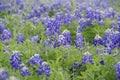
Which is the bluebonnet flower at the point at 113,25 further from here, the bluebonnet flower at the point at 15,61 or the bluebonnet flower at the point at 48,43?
the bluebonnet flower at the point at 15,61

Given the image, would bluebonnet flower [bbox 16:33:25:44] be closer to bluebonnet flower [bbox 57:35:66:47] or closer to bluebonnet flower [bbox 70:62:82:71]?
bluebonnet flower [bbox 57:35:66:47]

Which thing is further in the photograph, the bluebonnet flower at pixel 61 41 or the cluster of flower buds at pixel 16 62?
the bluebonnet flower at pixel 61 41

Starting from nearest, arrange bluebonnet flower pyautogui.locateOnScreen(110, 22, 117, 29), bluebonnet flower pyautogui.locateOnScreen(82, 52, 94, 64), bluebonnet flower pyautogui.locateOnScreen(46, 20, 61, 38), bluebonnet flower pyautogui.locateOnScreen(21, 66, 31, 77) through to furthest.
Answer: bluebonnet flower pyautogui.locateOnScreen(21, 66, 31, 77) → bluebonnet flower pyautogui.locateOnScreen(82, 52, 94, 64) → bluebonnet flower pyautogui.locateOnScreen(46, 20, 61, 38) → bluebonnet flower pyautogui.locateOnScreen(110, 22, 117, 29)

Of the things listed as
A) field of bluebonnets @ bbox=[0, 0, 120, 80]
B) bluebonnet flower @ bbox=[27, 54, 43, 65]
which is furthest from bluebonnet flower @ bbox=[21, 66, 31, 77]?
bluebonnet flower @ bbox=[27, 54, 43, 65]

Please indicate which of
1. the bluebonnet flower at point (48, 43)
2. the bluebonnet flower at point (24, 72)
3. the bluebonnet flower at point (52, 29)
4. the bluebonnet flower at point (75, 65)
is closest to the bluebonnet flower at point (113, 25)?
the bluebonnet flower at point (52, 29)

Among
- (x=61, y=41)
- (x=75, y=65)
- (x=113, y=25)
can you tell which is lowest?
(x=113, y=25)

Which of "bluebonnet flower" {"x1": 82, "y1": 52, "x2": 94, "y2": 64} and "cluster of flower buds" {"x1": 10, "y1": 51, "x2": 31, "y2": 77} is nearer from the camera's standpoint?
"cluster of flower buds" {"x1": 10, "y1": 51, "x2": 31, "y2": 77}

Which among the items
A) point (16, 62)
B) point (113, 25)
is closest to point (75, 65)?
point (16, 62)

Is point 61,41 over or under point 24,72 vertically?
under

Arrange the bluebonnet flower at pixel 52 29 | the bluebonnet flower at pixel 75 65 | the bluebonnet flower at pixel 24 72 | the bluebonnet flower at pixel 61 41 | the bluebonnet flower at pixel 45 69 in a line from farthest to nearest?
the bluebonnet flower at pixel 52 29 → the bluebonnet flower at pixel 61 41 → the bluebonnet flower at pixel 75 65 → the bluebonnet flower at pixel 45 69 → the bluebonnet flower at pixel 24 72

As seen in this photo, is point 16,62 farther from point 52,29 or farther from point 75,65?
point 52,29

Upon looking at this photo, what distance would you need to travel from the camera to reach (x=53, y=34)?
5.53 m

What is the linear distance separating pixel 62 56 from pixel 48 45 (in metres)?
0.38

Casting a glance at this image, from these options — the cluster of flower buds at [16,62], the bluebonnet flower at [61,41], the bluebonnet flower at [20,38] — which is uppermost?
the cluster of flower buds at [16,62]
